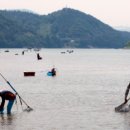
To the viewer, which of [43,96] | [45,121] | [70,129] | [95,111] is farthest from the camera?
[43,96]

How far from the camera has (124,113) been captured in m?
35.5

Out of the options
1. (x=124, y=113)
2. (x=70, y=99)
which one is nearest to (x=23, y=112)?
(x=124, y=113)

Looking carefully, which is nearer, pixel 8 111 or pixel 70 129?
pixel 70 129

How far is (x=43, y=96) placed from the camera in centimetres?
4925

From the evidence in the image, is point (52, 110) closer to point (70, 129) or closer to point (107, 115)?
point (107, 115)

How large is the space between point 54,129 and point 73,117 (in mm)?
4616

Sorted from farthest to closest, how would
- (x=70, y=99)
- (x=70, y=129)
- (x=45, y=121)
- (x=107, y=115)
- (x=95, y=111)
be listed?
(x=70, y=99) → (x=95, y=111) → (x=107, y=115) → (x=45, y=121) → (x=70, y=129)

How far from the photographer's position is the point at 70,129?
29500 mm

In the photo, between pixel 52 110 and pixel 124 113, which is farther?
pixel 52 110

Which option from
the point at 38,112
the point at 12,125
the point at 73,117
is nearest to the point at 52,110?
the point at 38,112

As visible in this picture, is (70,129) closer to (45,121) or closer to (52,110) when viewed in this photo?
(45,121)

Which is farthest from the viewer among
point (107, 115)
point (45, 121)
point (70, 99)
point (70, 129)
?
point (70, 99)

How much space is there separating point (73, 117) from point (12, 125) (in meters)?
4.79

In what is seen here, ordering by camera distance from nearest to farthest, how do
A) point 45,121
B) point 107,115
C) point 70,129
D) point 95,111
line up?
1. point 70,129
2. point 45,121
3. point 107,115
4. point 95,111
